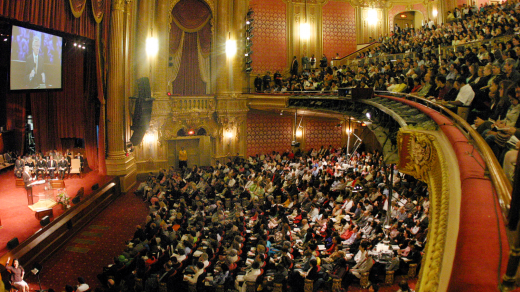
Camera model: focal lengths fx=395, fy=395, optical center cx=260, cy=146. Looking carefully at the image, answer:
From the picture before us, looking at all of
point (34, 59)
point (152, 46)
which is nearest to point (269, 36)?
point (152, 46)

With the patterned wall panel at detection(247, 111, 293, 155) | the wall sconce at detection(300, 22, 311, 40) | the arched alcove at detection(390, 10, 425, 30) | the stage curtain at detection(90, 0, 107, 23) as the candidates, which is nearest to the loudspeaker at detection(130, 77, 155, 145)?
the stage curtain at detection(90, 0, 107, 23)

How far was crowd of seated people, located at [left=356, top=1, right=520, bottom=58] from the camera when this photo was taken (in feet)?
40.2

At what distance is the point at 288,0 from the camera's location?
75.0 ft

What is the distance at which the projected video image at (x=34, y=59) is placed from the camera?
37.4ft

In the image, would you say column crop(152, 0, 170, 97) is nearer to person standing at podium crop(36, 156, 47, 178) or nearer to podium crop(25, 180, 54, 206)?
person standing at podium crop(36, 156, 47, 178)

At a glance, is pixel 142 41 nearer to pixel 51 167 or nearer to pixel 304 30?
pixel 51 167

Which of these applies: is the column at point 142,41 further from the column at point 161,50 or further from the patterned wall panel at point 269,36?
the patterned wall panel at point 269,36

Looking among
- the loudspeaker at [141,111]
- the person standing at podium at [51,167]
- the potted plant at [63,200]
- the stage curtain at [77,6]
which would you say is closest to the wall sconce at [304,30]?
the loudspeaker at [141,111]

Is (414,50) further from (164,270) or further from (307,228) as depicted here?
(164,270)

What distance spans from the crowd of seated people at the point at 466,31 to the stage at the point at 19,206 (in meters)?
11.8

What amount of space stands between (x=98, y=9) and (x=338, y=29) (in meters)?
14.4

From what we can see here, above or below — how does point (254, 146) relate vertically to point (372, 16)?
below

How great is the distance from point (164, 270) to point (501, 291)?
7681 millimetres

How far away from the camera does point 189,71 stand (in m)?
21.1
